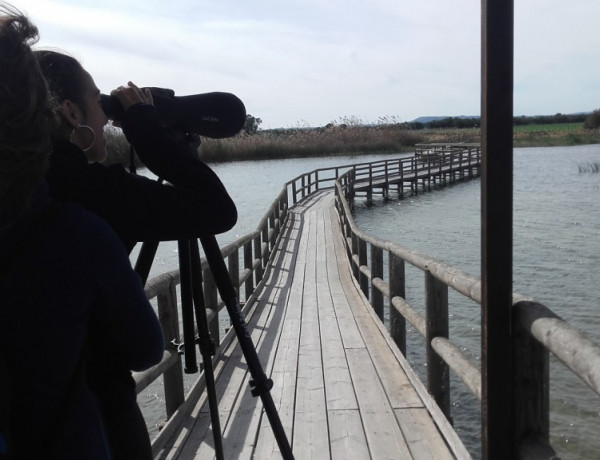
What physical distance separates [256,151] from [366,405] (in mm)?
36365

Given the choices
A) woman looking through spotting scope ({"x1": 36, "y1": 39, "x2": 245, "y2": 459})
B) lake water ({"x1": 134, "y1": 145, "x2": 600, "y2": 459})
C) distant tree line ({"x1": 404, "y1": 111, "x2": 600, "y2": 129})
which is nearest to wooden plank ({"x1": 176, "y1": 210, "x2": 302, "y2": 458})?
woman looking through spotting scope ({"x1": 36, "y1": 39, "x2": 245, "y2": 459})

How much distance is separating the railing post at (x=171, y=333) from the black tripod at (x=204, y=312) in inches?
31.5

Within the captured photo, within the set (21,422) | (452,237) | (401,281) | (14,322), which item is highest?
(14,322)

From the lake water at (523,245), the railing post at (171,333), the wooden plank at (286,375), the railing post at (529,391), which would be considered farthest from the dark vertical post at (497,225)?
the lake water at (523,245)

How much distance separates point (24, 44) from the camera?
959 millimetres

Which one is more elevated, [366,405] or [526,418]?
[526,418]

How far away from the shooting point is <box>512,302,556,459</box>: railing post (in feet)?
5.41

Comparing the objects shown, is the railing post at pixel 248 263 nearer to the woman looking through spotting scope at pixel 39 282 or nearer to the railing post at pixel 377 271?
the railing post at pixel 377 271

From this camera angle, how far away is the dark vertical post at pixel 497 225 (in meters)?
1.58

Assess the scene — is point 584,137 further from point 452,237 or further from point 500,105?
point 500,105

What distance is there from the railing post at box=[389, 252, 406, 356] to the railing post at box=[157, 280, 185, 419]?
1.51 meters

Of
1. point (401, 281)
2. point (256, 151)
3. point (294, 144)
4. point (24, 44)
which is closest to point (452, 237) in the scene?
point (401, 281)

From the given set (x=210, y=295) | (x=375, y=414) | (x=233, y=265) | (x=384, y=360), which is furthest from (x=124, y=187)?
(x=233, y=265)

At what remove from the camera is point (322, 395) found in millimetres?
3383
